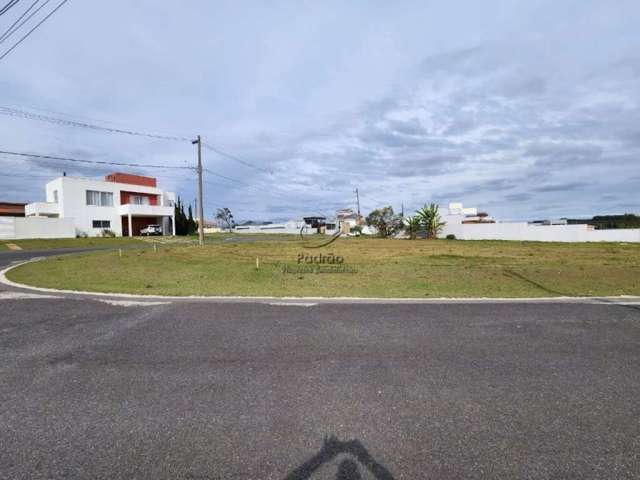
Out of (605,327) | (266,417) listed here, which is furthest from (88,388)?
(605,327)

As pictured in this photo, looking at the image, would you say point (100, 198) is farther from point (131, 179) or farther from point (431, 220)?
point (431, 220)

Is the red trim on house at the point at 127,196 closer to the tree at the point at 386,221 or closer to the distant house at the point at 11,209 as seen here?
the distant house at the point at 11,209

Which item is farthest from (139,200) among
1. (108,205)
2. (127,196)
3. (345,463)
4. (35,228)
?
(345,463)

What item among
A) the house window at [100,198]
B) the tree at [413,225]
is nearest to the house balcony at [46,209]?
the house window at [100,198]

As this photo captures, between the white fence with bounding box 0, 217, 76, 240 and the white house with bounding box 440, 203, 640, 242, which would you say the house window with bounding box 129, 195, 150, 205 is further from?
the white house with bounding box 440, 203, 640, 242

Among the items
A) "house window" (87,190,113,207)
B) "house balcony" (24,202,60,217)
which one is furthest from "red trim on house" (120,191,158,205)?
"house balcony" (24,202,60,217)

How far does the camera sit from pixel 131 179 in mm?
49969

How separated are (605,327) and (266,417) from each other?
6.27m

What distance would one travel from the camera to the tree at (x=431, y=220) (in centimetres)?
4606

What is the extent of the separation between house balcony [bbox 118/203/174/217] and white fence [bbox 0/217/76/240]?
6.21 m

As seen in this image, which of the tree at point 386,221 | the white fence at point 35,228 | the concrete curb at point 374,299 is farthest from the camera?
the tree at point 386,221

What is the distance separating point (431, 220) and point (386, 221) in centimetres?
771

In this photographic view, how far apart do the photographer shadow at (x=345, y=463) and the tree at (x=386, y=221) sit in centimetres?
5018

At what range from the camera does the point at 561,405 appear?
343 centimetres
